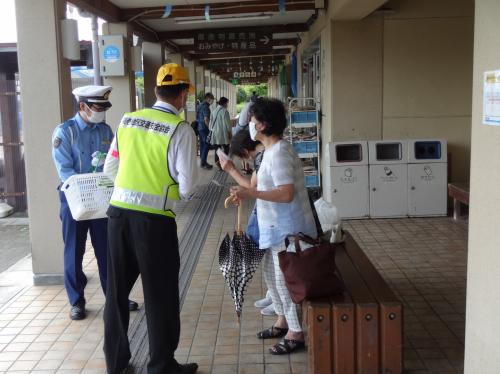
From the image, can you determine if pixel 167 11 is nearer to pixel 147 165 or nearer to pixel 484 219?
pixel 147 165

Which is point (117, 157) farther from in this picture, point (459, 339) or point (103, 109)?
point (459, 339)

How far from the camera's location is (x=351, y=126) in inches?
299

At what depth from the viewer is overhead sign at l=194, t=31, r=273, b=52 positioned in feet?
34.8

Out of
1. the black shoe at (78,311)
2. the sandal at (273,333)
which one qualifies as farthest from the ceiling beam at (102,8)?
the sandal at (273,333)

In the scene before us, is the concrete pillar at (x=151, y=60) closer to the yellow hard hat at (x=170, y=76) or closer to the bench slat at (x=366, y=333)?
the yellow hard hat at (x=170, y=76)

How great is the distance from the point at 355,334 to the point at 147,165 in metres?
1.43

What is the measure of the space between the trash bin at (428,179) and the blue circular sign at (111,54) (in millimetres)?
3977

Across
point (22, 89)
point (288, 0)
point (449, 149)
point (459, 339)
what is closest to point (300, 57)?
point (288, 0)

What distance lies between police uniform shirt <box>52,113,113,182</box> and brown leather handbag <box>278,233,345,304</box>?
1.75m

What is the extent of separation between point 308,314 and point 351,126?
4.93 metres

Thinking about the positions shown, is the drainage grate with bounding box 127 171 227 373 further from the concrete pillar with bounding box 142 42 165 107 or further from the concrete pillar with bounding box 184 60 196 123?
the concrete pillar with bounding box 184 60 196 123

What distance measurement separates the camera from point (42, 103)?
15.6 feet

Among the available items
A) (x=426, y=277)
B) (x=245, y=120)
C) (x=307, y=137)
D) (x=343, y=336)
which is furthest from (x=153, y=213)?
(x=307, y=137)

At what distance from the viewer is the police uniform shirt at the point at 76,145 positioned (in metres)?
4.02
